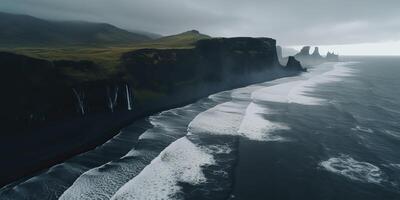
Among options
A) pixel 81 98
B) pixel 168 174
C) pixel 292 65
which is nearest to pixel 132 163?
pixel 168 174

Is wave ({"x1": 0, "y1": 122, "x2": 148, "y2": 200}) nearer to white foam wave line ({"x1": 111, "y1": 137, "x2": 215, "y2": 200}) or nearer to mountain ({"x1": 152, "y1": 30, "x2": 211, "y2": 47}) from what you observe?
white foam wave line ({"x1": 111, "y1": 137, "x2": 215, "y2": 200})

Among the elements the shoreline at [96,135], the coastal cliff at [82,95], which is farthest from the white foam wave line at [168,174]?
the coastal cliff at [82,95]

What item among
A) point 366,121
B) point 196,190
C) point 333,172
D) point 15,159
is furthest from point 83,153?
point 366,121

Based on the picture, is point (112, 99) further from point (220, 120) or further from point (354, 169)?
point (354, 169)

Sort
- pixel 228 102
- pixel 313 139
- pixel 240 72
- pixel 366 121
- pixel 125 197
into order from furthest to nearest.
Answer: pixel 240 72, pixel 228 102, pixel 366 121, pixel 313 139, pixel 125 197

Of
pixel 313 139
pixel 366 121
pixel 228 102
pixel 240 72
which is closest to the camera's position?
pixel 313 139

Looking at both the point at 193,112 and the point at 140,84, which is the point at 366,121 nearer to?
the point at 193,112
